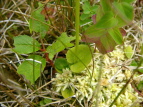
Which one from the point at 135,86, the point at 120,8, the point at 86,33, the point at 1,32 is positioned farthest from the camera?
the point at 1,32

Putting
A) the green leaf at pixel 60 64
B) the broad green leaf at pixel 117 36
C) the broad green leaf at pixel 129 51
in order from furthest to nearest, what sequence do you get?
the broad green leaf at pixel 129 51 < the green leaf at pixel 60 64 < the broad green leaf at pixel 117 36

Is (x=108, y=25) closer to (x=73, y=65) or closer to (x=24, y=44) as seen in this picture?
(x=73, y=65)

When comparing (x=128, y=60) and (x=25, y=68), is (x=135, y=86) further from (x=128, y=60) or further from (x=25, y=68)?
(x=25, y=68)

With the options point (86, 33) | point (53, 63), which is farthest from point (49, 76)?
point (86, 33)

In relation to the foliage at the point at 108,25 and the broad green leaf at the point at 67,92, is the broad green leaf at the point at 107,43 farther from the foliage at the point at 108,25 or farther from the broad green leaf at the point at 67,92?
the broad green leaf at the point at 67,92

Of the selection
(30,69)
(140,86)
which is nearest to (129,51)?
(140,86)

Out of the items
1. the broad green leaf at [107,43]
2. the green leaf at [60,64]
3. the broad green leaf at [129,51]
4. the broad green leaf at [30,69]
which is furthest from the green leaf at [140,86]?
the broad green leaf at [30,69]

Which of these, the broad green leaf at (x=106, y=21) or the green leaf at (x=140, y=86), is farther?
the green leaf at (x=140, y=86)
